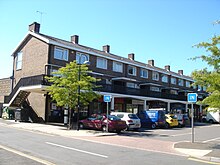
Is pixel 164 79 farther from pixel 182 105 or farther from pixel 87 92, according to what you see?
pixel 87 92

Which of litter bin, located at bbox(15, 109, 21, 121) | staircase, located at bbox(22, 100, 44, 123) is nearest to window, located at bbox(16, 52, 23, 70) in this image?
staircase, located at bbox(22, 100, 44, 123)

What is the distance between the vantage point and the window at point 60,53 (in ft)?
98.1

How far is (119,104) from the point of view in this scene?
3744cm

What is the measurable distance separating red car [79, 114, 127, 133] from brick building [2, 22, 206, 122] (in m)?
6.05

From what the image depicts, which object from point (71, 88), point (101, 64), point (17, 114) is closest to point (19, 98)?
point (17, 114)

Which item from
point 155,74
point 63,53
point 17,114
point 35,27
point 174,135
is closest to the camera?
point 174,135

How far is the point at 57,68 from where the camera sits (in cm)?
2978

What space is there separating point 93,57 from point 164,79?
63.4 feet

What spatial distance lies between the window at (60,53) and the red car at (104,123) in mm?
9876

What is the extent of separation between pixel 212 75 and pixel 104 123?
10.4 metres

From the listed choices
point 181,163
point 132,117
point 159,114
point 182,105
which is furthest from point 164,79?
point 181,163

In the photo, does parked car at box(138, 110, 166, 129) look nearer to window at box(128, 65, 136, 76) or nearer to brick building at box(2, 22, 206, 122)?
brick building at box(2, 22, 206, 122)

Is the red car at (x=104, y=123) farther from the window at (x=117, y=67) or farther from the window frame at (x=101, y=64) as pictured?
the window at (x=117, y=67)

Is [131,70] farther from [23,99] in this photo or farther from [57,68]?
[23,99]
